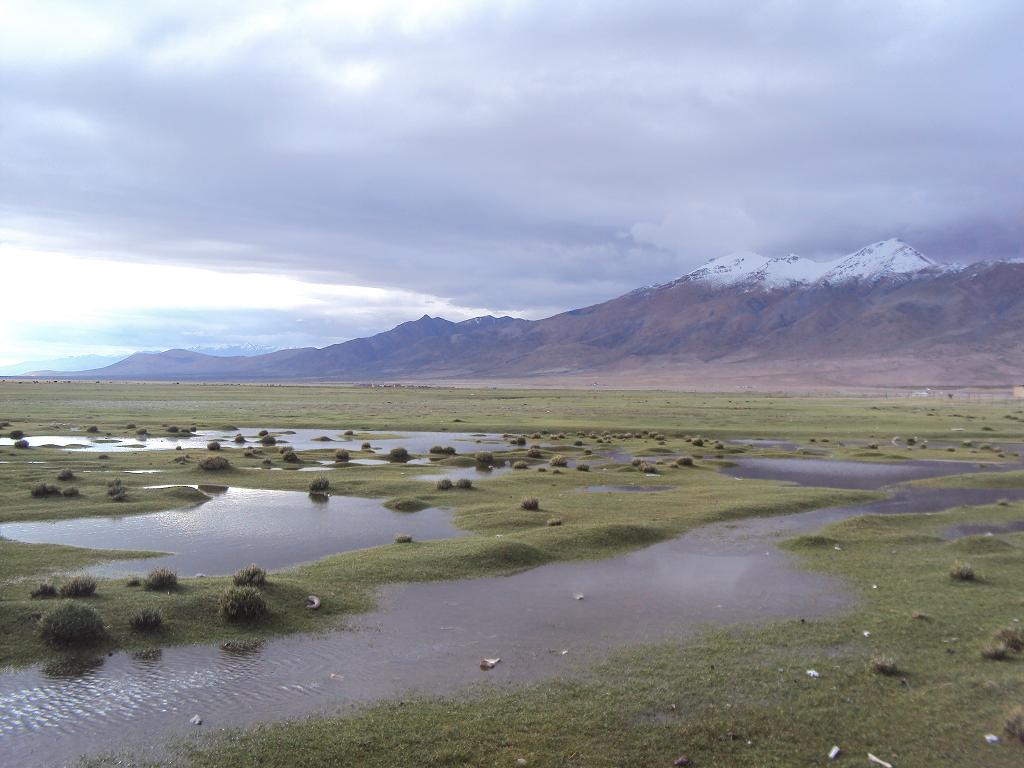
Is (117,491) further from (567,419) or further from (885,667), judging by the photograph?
(567,419)

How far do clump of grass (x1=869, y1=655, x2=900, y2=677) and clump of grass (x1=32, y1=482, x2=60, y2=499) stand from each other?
99.3 ft

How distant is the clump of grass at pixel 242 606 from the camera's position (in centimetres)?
1473

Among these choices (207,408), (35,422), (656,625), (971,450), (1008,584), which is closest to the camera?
(656,625)

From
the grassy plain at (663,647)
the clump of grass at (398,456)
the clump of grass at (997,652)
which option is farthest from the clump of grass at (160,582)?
the clump of grass at (398,456)

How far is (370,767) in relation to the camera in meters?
9.56

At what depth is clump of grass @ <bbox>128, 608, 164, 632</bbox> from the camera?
14.0 meters

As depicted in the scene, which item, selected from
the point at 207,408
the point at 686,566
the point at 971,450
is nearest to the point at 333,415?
the point at 207,408

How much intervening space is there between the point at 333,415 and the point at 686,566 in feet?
239

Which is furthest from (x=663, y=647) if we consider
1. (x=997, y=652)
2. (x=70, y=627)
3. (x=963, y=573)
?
(x=70, y=627)

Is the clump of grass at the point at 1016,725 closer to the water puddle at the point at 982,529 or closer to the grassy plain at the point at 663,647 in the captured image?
the grassy plain at the point at 663,647

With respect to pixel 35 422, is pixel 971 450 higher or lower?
lower

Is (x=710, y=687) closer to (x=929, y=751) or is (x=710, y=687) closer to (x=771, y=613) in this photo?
(x=929, y=751)

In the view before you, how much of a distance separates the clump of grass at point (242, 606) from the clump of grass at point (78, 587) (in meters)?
2.81

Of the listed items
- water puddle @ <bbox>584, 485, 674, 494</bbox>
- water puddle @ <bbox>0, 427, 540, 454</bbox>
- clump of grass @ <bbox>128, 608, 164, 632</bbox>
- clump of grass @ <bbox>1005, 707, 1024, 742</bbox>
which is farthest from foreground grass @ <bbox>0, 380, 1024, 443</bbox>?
clump of grass @ <bbox>1005, 707, 1024, 742</bbox>
